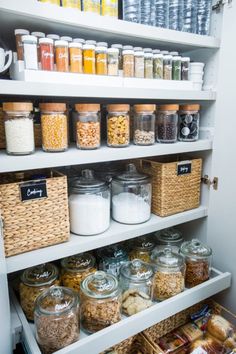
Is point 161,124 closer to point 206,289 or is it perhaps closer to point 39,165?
point 39,165

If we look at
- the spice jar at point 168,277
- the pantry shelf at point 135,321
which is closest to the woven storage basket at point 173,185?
the spice jar at point 168,277

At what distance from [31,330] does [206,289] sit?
0.74 metres

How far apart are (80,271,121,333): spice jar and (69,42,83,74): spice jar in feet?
2.44

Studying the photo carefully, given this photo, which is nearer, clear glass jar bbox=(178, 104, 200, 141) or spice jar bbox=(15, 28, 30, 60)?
spice jar bbox=(15, 28, 30, 60)

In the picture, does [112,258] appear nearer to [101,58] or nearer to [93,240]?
[93,240]

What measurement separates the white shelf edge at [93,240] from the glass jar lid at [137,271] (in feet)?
0.37

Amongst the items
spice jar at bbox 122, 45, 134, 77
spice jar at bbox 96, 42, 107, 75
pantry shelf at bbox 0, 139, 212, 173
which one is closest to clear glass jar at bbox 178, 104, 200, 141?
pantry shelf at bbox 0, 139, 212, 173

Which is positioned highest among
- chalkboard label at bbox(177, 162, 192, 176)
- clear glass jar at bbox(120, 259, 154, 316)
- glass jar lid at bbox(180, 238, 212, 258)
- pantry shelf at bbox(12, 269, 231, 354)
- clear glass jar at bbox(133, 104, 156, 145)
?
clear glass jar at bbox(133, 104, 156, 145)

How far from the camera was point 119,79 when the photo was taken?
104 centimetres

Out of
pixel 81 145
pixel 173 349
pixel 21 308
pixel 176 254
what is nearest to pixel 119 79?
pixel 81 145

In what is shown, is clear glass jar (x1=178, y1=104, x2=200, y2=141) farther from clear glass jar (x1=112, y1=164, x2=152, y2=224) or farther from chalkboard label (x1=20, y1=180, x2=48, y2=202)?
chalkboard label (x1=20, y1=180, x2=48, y2=202)

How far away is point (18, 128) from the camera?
0.89 metres

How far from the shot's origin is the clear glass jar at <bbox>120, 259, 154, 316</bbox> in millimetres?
1089

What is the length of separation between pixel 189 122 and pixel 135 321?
0.86m
